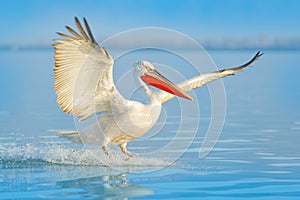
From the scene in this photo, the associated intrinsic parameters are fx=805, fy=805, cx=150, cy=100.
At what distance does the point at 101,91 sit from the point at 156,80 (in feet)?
2.90

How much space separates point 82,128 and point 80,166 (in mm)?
706

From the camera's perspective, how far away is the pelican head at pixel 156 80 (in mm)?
11477

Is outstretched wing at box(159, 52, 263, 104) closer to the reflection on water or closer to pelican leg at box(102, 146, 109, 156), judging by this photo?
pelican leg at box(102, 146, 109, 156)

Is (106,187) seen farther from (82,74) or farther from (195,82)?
(195,82)

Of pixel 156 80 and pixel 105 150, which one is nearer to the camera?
pixel 156 80

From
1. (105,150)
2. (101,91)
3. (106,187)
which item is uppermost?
(101,91)

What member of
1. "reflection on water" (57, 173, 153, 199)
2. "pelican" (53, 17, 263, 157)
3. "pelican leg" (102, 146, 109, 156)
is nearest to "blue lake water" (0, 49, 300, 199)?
"reflection on water" (57, 173, 153, 199)

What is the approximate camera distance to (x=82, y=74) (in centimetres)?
1082

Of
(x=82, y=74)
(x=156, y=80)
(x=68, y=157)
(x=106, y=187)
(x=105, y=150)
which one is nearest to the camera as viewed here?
(x=106, y=187)

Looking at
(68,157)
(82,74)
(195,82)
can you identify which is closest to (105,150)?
(68,157)

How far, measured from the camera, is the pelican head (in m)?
11.5

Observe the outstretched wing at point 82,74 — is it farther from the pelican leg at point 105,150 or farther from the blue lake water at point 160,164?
Answer: the blue lake water at point 160,164

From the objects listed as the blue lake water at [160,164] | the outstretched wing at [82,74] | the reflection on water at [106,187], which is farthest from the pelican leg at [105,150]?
the reflection on water at [106,187]

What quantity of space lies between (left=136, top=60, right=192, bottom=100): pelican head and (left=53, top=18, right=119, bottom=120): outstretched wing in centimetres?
56
